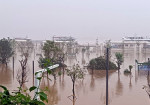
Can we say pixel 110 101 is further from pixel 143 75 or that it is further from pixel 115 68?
pixel 115 68

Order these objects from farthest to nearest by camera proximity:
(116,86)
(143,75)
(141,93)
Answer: (143,75)
(116,86)
(141,93)

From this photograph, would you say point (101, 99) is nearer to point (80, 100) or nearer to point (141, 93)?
point (80, 100)

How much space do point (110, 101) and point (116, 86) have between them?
243 centimetres

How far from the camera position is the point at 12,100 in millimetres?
987

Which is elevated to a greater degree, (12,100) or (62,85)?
(12,100)

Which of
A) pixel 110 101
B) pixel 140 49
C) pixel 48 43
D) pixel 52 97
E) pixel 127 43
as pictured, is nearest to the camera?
pixel 110 101

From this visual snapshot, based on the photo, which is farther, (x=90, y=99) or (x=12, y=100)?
(x=90, y=99)

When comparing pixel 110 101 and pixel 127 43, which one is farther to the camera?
pixel 127 43

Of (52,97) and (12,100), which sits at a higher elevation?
(12,100)

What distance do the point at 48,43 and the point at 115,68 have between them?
4567mm

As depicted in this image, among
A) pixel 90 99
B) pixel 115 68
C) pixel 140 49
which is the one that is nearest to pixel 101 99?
pixel 90 99

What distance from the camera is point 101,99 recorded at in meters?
7.09

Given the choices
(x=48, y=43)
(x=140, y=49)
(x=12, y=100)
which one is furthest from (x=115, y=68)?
(x=140, y=49)

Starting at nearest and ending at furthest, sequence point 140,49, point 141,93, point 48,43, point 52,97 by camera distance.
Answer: point 52,97
point 141,93
point 48,43
point 140,49
